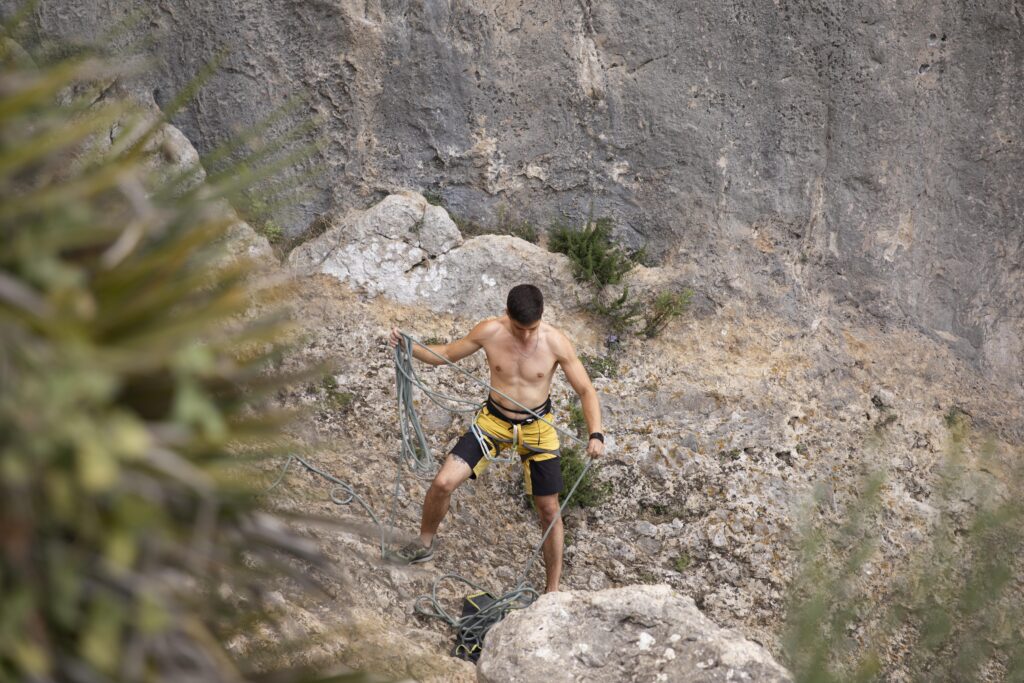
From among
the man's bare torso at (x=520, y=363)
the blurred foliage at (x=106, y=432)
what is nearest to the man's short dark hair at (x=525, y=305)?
the man's bare torso at (x=520, y=363)

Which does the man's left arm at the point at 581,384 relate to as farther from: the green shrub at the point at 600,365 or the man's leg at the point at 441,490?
the green shrub at the point at 600,365

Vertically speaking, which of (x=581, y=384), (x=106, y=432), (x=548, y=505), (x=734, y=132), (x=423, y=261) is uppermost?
(x=106, y=432)

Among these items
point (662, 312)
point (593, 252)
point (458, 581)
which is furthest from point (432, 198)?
point (458, 581)

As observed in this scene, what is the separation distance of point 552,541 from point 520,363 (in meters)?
1.05

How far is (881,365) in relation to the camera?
22.5 ft

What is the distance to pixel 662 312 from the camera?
22.4ft

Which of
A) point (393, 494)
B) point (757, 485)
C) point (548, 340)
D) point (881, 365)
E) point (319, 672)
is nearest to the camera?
point (319, 672)

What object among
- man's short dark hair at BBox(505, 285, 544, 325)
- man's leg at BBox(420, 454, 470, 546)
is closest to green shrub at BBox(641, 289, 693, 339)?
man's short dark hair at BBox(505, 285, 544, 325)

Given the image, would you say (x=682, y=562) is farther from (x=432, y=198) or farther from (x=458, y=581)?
(x=432, y=198)

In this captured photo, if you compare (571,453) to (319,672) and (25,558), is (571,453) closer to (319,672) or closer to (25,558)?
(319,672)

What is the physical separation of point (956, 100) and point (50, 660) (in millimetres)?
7197

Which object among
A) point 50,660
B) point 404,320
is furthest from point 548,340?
point 50,660

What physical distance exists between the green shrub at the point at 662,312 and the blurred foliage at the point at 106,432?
515cm

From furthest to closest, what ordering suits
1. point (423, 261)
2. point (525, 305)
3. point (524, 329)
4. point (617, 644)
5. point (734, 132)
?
point (734, 132), point (423, 261), point (524, 329), point (525, 305), point (617, 644)
